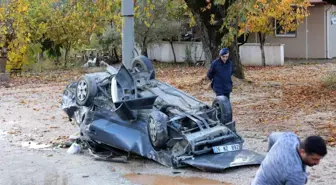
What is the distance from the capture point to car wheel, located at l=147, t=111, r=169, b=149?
8.78 m

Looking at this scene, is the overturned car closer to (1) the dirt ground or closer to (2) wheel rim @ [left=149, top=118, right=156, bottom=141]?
(2) wheel rim @ [left=149, top=118, right=156, bottom=141]

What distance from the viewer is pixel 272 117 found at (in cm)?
1319

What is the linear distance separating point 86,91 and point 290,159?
250 inches

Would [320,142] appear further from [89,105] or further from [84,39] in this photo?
[84,39]

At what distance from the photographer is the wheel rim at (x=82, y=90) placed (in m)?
10.3

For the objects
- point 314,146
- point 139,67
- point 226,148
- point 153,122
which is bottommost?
point 226,148

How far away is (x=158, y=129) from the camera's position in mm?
8781

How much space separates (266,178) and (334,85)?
14.6m

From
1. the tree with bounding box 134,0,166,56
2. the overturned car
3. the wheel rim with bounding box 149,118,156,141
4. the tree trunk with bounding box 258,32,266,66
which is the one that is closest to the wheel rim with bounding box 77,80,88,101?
the overturned car

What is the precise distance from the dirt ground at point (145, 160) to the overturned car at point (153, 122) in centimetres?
25

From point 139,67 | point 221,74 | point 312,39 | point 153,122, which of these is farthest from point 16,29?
point 312,39

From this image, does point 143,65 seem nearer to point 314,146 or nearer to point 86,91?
point 86,91

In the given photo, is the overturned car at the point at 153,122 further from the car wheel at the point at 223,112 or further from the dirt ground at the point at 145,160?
the dirt ground at the point at 145,160

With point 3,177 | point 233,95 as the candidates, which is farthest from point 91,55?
point 3,177
